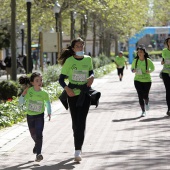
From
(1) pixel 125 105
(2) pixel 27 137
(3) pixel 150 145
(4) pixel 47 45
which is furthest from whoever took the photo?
(4) pixel 47 45

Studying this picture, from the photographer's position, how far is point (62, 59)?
386 inches

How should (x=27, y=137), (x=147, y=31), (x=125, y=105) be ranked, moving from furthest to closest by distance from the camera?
(x=147, y=31)
(x=125, y=105)
(x=27, y=137)

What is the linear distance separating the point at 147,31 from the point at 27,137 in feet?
201

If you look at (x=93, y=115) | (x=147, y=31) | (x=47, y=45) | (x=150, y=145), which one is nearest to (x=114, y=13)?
(x=47, y=45)

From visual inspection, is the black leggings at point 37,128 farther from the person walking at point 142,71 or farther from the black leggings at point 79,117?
the person walking at point 142,71

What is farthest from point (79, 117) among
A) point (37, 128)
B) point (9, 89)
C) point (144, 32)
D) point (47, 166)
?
point (144, 32)

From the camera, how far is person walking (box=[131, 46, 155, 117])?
1573cm

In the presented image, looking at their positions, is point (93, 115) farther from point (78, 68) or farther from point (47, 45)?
point (47, 45)

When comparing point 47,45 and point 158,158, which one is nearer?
point 158,158

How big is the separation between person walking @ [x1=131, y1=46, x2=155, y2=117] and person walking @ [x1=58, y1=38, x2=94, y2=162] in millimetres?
6053

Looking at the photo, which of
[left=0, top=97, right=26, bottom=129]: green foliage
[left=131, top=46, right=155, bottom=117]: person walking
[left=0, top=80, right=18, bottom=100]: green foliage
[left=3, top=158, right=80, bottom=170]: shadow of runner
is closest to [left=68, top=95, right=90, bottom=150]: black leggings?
[left=3, top=158, right=80, bottom=170]: shadow of runner

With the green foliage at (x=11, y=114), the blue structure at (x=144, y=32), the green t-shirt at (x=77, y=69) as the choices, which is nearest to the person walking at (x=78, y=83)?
the green t-shirt at (x=77, y=69)

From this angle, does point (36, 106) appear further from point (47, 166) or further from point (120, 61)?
point (120, 61)

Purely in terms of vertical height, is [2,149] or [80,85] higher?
[80,85]
